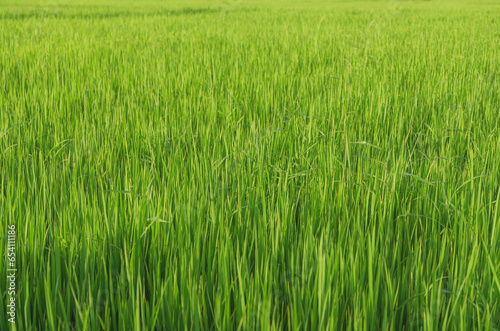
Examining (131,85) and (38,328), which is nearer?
(38,328)

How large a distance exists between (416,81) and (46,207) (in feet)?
8.49

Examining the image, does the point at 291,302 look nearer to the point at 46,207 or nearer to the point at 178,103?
the point at 46,207

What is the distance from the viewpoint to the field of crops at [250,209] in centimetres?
83

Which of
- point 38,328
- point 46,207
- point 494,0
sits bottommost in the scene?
point 38,328

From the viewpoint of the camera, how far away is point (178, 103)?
2486mm

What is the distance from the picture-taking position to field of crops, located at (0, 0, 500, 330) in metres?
0.83

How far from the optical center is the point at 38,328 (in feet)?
2.95

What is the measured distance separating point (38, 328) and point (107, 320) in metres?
0.20

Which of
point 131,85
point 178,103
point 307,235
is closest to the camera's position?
point 307,235

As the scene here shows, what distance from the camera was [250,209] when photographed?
3.85ft

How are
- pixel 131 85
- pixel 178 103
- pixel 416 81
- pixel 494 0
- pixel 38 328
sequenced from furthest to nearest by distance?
pixel 494 0 → pixel 416 81 → pixel 131 85 → pixel 178 103 → pixel 38 328

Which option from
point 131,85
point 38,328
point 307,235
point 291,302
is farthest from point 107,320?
point 131,85

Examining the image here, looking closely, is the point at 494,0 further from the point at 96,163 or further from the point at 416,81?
the point at 96,163

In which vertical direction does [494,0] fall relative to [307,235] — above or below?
above
